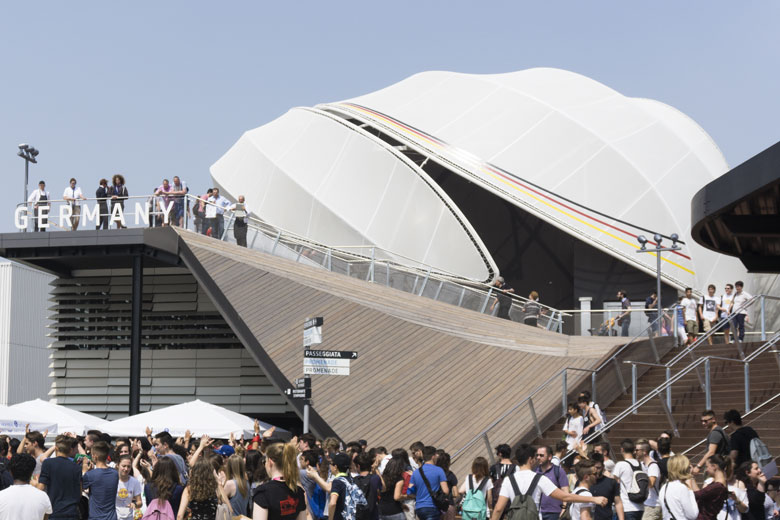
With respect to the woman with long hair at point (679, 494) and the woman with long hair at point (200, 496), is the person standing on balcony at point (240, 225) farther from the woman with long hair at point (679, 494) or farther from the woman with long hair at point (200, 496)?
the woman with long hair at point (200, 496)

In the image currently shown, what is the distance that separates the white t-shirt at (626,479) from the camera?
40.5ft

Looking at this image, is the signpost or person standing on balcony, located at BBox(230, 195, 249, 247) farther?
person standing on balcony, located at BBox(230, 195, 249, 247)

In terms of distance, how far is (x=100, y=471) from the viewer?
1066 cm

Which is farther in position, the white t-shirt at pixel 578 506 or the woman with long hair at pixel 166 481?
the white t-shirt at pixel 578 506

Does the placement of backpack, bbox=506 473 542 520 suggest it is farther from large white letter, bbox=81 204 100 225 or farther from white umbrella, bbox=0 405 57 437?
large white letter, bbox=81 204 100 225

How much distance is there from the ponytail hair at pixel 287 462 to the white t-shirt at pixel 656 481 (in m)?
5.08

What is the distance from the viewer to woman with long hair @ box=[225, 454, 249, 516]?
9688mm

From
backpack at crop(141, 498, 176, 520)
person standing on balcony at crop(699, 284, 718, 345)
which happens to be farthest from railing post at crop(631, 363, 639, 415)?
backpack at crop(141, 498, 176, 520)

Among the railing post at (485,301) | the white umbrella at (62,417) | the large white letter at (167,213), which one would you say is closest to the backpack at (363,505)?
the white umbrella at (62,417)

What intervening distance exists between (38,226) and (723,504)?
21533 mm

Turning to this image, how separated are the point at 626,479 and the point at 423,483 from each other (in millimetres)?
2365

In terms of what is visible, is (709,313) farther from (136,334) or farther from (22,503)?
(22,503)

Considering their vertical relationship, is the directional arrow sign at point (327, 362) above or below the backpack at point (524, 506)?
above

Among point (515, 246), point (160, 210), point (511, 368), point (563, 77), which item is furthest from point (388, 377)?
point (563, 77)
